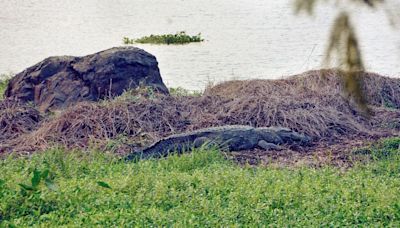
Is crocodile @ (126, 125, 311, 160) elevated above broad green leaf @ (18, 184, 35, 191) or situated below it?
below

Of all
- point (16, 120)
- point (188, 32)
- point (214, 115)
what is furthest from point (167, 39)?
point (16, 120)

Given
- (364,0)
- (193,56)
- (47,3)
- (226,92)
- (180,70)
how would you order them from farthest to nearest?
(47,3) → (193,56) → (180,70) → (226,92) → (364,0)

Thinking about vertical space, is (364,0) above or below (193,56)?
above

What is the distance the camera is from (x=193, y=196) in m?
4.78

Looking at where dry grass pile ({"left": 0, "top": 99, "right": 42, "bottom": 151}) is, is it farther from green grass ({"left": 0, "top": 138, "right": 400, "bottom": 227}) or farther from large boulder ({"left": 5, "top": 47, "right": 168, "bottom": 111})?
green grass ({"left": 0, "top": 138, "right": 400, "bottom": 227})

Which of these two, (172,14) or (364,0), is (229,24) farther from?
(364,0)

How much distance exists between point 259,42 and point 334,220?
11.4 metres

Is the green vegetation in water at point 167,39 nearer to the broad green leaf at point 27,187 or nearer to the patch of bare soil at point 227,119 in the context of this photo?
the patch of bare soil at point 227,119

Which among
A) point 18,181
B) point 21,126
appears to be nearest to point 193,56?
point 21,126

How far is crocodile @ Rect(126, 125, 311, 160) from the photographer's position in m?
6.56

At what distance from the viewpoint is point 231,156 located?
6684 mm

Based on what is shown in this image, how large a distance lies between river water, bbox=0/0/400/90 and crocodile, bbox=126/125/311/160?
1.55 metres

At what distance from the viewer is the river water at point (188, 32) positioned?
12.4m

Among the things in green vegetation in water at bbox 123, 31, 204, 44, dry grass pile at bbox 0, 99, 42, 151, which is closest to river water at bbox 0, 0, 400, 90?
green vegetation in water at bbox 123, 31, 204, 44
